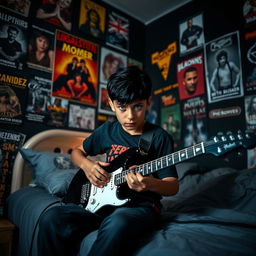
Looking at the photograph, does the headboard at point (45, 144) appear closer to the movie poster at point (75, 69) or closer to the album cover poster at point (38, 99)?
the album cover poster at point (38, 99)

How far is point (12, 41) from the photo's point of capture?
6.07 ft

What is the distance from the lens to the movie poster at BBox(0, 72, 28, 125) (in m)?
1.76

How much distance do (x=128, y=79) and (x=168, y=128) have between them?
4.70 ft

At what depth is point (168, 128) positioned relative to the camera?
7.97ft

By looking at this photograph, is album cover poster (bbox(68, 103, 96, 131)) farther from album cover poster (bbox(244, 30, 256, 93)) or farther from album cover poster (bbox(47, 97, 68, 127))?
album cover poster (bbox(244, 30, 256, 93))

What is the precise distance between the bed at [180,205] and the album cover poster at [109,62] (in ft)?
2.50

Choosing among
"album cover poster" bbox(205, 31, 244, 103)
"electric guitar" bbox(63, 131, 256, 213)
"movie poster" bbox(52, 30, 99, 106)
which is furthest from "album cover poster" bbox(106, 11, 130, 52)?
"electric guitar" bbox(63, 131, 256, 213)

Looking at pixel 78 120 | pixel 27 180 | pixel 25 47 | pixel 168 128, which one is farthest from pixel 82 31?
pixel 27 180

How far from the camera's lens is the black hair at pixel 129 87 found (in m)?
1.04

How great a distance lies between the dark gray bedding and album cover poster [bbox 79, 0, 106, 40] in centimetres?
164

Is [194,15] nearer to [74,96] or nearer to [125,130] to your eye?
[74,96]

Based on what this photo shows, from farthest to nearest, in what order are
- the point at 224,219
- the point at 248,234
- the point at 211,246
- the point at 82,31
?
the point at 82,31, the point at 224,219, the point at 248,234, the point at 211,246

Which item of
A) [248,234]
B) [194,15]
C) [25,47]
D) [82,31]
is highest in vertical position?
[194,15]

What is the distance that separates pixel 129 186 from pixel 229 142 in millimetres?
380
